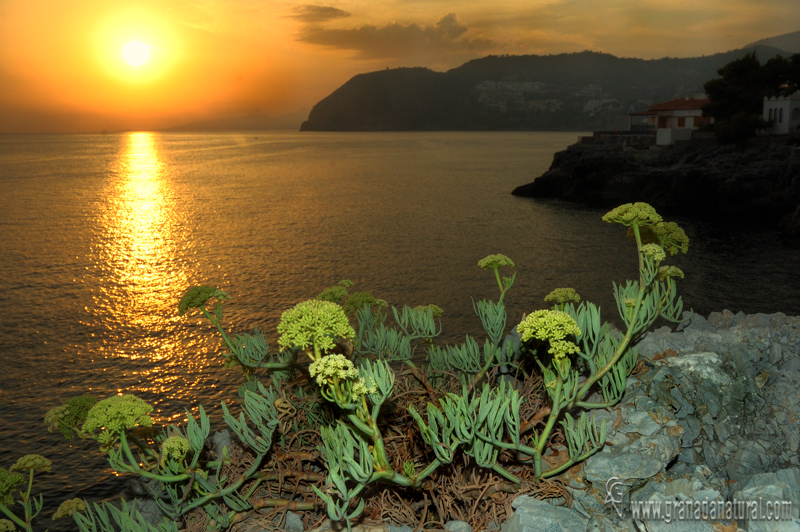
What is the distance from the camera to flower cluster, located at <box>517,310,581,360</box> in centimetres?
569

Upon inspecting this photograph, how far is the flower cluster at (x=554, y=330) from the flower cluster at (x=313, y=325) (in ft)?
6.17

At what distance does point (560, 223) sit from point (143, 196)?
4814 centimetres

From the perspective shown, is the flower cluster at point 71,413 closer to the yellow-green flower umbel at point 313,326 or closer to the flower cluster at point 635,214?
the yellow-green flower umbel at point 313,326

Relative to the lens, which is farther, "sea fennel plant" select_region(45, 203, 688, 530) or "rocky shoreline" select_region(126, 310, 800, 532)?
"rocky shoreline" select_region(126, 310, 800, 532)

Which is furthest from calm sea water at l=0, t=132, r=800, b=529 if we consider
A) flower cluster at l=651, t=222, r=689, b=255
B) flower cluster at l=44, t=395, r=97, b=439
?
flower cluster at l=651, t=222, r=689, b=255

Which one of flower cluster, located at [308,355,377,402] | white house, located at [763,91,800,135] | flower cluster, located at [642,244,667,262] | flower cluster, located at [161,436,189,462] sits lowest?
flower cluster, located at [161,436,189,462]

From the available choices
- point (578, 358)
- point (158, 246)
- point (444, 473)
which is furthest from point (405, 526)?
point (158, 246)

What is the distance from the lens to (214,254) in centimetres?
3822

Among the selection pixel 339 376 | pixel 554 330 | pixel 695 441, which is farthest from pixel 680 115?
pixel 339 376

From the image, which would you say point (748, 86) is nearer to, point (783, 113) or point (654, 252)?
point (783, 113)

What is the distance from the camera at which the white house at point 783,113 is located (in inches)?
2051

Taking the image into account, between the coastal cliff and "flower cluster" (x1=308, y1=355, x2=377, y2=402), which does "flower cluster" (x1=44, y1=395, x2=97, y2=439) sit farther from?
the coastal cliff

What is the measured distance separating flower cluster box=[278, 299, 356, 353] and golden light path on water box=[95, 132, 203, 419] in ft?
45.6

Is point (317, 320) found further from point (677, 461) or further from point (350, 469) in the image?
point (677, 461)
